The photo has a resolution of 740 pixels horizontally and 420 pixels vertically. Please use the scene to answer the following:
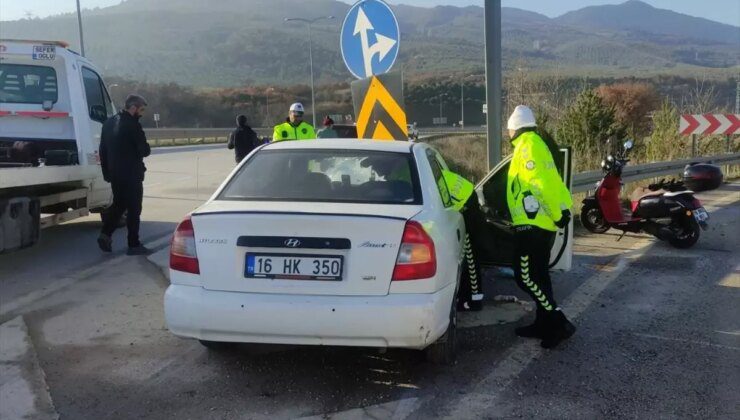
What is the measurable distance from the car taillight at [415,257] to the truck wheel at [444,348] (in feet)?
1.73

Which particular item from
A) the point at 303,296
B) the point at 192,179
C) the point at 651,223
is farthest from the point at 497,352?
the point at 192,179

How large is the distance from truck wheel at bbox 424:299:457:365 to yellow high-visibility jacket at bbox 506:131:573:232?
0.96 meters

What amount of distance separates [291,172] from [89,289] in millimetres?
2916

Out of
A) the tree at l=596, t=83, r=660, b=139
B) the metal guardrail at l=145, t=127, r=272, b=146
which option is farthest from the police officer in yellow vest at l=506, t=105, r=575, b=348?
the metal guardrail at l=145, t=127, r=272, b=146

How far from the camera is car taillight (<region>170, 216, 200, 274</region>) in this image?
12.6ft

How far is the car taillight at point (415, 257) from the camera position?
12.1 feet

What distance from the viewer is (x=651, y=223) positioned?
8.15 meters

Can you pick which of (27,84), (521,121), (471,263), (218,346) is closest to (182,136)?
(27,84)

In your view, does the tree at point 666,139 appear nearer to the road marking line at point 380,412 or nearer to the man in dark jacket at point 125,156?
the man in dark jacket at point 125,156

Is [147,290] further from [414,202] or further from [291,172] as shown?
[414,202]

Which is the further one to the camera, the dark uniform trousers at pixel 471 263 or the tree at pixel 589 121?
the tree at pixel 589 121

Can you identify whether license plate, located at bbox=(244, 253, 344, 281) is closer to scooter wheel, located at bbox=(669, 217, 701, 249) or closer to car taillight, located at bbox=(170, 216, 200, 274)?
car taillight, located at bbox=(170, 216, 200, 274)

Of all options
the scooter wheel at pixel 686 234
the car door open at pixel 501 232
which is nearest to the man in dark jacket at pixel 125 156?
the car door open at pixel 501 232

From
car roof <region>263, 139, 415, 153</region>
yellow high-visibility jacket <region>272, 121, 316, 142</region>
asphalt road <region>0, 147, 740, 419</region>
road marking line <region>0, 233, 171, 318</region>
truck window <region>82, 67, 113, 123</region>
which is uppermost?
truck window <region>82, 67, 113, 123</region>
